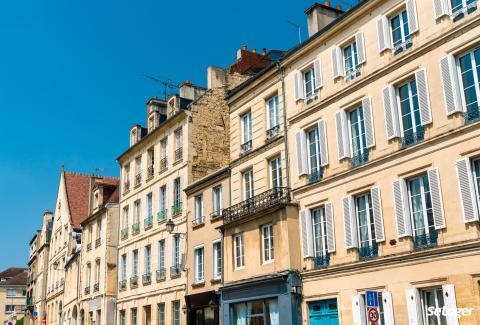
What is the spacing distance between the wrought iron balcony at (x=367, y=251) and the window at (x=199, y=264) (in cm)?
968

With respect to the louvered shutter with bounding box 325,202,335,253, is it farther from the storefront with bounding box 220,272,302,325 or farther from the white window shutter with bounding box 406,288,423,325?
the white window shutter with bounding box 406,288,423,325

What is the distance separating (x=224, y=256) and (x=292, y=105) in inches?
248

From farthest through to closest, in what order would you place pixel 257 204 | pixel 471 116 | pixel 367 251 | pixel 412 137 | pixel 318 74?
pixel 257 204 → pixel 318 74 → pixel 367 251 → pixel 412 137 → pixel 471 116

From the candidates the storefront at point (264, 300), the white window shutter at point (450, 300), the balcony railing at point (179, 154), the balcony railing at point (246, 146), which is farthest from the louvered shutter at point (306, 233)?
the balcony railing at point (179, 154)

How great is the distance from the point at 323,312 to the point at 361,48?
8117 millimetres

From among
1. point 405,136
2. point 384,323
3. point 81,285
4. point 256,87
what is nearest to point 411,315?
point 384,323

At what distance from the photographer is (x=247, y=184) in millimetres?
23188

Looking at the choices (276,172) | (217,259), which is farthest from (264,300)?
(276,172)

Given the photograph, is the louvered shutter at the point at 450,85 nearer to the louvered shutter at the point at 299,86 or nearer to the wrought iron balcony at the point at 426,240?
the wrought iron balcony at the point at 426,240

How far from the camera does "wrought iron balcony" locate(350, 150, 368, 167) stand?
17.5 metres

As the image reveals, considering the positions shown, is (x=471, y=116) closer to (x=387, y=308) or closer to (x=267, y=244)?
(x=387, y=308)

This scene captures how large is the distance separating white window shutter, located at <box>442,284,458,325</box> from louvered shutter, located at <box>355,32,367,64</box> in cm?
722

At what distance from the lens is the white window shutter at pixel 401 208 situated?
51.2 feet

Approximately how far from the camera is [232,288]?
21.8 meters
